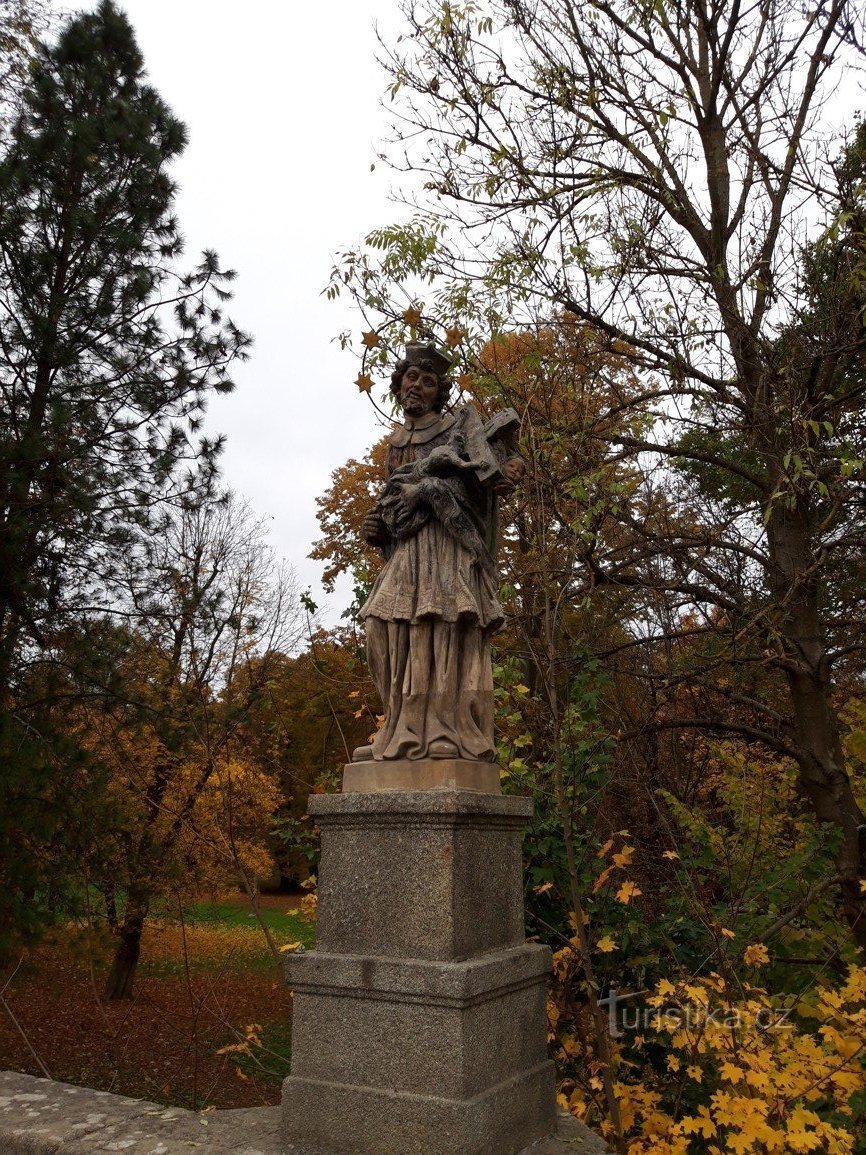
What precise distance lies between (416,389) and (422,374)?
82mm

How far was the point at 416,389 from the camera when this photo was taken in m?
4.46

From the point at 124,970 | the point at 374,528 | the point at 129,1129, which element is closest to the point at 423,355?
the point at 374,528

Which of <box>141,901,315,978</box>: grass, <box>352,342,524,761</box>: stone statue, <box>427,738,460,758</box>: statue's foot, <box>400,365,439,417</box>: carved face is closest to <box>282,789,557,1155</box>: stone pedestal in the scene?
<box>427,738,460,758</box>: statue's foot

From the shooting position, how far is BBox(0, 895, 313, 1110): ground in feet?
26.5

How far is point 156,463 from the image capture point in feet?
30.7

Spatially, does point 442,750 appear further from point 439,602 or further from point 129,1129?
point 129,1129

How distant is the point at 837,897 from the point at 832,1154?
4.87 meters

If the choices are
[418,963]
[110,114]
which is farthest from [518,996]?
[110,114]

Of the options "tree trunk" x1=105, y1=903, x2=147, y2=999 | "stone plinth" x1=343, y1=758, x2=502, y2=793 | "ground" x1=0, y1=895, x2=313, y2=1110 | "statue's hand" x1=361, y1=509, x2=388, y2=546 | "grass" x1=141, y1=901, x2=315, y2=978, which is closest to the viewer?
"stone plinth" x1=343, y1=758, x2=502, y2=793

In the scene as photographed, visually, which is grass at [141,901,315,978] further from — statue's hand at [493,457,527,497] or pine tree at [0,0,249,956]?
statue's hand at [493,457,527,497]

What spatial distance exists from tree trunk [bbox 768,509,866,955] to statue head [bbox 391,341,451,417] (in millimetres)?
3561

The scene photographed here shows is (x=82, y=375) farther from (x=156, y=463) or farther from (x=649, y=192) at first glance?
(x=649, y=192)

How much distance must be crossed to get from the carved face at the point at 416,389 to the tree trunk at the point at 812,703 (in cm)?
360

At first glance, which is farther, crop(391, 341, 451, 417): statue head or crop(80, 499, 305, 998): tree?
crop(80, 499, 305, 998): tree
